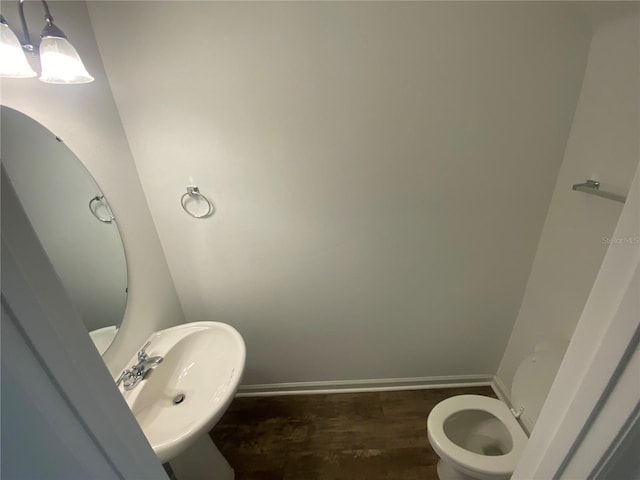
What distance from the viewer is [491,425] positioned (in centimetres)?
137

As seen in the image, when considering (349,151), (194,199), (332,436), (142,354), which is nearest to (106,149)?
(194,199)

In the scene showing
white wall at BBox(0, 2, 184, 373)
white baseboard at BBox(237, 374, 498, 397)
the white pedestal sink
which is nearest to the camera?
white wall at BBox(0, 2, 184, 373)

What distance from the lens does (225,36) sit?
3.54ft

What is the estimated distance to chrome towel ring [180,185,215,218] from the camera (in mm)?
1310

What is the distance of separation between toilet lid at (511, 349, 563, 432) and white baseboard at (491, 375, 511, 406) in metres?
0.46

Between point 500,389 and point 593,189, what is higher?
point 593,189

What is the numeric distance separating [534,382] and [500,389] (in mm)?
630

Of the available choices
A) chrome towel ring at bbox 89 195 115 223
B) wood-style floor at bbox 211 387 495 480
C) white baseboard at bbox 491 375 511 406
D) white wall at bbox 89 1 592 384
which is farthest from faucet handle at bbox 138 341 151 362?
white baseboard at bbox 491 375 511 406

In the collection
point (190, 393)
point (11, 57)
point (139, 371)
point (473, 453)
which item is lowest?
point (473, 453)

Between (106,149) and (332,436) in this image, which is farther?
(332,436)

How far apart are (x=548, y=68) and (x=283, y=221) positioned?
4.18 feet

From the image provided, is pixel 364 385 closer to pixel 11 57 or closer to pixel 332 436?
pixel 332 436

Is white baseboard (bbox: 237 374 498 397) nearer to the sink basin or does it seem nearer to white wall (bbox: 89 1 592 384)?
white wall (bbox: 89 1 592 384)

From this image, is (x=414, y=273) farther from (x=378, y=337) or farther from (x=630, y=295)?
(x=630, y=295)
